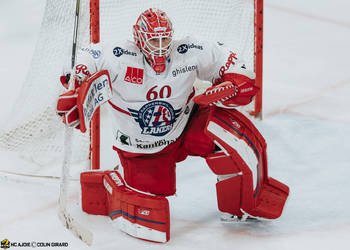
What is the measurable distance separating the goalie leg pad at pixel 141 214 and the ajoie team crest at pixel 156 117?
0.24 metres

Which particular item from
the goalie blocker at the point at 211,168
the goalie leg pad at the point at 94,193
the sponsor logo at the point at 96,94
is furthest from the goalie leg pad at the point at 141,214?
the sponsor logo at the point at 96,94

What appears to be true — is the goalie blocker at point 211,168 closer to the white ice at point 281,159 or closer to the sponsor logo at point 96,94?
the white ice at point 281,159

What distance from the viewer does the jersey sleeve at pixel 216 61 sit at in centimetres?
235

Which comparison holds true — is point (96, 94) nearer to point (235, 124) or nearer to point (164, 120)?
point (164, 120)

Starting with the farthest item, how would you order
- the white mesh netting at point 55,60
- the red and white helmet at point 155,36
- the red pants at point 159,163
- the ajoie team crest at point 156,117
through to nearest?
the white mesh netting at point 55,60
the red pants at point 159,163
the ajoie team crest at point 156,117
the red and white helmet at point 155,36

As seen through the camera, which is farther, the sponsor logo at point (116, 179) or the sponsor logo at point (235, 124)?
the sponsor logo at point (116, 179)

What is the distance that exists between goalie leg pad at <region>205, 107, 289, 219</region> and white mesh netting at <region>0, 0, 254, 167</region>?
2.68 feet

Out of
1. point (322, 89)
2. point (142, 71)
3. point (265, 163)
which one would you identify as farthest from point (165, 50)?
point (322, 89)

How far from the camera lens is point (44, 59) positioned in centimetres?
297

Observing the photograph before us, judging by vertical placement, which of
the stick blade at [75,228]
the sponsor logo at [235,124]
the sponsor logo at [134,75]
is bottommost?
the stick blade at [75,228]

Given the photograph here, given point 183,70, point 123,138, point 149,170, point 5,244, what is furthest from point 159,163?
point 5,244

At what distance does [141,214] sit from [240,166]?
1.32 feet

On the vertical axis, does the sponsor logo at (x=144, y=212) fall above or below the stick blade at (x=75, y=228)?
above

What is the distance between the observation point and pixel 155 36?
2219 millimetres
